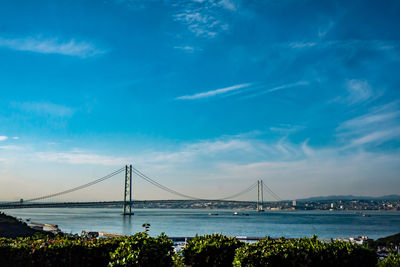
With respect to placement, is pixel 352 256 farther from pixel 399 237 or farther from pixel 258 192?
pixel 258 192

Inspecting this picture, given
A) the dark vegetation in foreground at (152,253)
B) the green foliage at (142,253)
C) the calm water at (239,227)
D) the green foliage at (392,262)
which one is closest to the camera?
the green foliage at (142,253)

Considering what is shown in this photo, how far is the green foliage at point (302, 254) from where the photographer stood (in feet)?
25.3

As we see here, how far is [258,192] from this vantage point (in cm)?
16812

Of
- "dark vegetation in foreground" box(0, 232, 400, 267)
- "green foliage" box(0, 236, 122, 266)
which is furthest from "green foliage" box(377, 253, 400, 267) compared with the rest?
"green foliage" box(0, 236, 122, 266)

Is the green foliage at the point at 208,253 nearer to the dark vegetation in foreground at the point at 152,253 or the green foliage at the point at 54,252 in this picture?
the dark vegetation in foreground at the point at 152,253

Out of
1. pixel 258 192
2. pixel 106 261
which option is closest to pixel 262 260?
pixel 106 261

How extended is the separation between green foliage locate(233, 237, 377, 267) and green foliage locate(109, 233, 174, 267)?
5.20 feet

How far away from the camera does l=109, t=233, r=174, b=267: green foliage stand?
24.4ft

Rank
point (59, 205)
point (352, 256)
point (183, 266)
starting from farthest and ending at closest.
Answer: point (59, 205), point (183, 266), point (352, 256)

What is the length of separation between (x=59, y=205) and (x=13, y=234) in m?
65.1

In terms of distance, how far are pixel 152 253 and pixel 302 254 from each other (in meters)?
3.17

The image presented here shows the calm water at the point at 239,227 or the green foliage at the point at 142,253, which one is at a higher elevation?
the green foliage at the point at 142,253

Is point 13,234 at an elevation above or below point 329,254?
below

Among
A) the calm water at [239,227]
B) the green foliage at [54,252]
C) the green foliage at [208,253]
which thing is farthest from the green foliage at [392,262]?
the calm water at [239,227]
